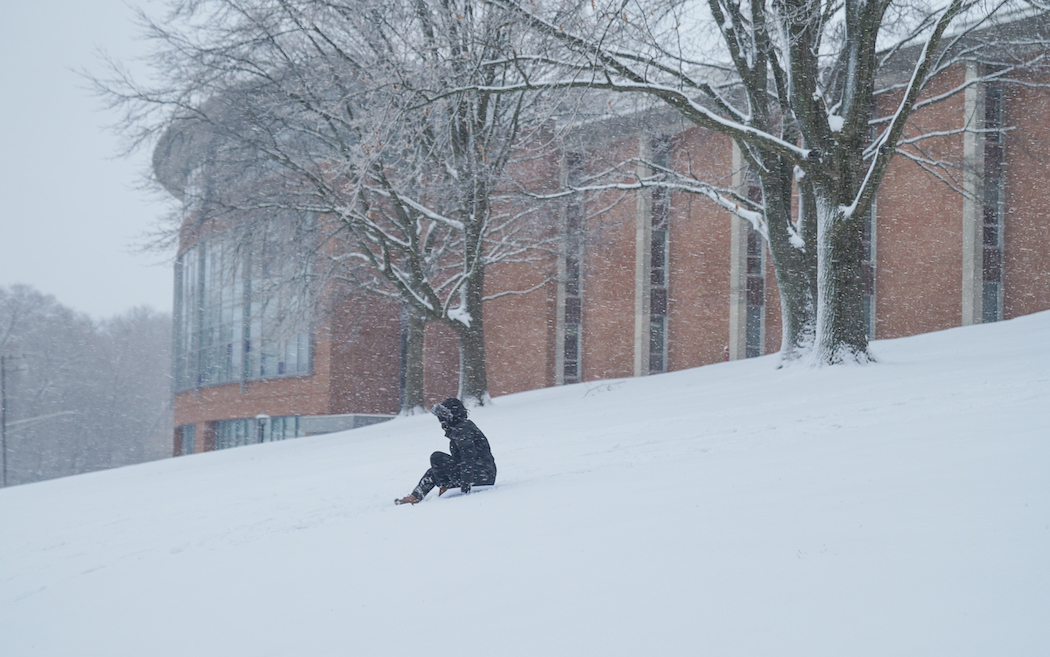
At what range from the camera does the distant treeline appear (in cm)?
6600

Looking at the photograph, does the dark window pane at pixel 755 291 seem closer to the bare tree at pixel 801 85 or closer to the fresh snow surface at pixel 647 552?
the bare tree at pixel 801 85

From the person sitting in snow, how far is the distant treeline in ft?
189

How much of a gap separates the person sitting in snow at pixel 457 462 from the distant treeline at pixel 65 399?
5773 cm

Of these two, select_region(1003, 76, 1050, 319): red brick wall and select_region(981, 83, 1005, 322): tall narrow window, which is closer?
select_region(1003, 76, 1050, 319): red brick wall

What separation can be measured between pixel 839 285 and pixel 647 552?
27.2 ft

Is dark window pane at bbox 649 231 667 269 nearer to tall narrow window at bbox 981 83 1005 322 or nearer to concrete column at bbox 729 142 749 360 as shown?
concrete column at bbox 729 142 749 360

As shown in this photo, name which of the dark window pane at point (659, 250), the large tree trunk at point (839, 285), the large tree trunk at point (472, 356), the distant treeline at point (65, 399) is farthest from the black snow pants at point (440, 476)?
the distant treeline at point (65, 399)

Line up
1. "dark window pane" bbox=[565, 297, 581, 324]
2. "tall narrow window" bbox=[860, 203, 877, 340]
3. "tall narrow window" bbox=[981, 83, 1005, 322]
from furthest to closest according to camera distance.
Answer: "dark window pane" bbox=[565, 297, 581, 324] < "tall narrow window" bbox=[860, 203, 877, 340] < "tall narrow window" bbox=[981, 83, 1005, 322]

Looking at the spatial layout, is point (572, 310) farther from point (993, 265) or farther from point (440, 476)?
point (440, 476)

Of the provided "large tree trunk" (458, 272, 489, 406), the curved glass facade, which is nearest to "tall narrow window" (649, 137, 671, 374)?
the curved glass facade

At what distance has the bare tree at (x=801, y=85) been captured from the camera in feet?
35.6

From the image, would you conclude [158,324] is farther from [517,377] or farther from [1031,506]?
[1031,506]

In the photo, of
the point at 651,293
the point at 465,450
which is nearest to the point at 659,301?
the point at 651,293

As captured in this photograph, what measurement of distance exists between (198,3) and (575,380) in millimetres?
21292
